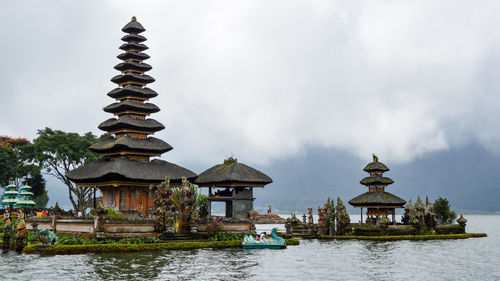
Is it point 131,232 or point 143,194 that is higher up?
point 143,194

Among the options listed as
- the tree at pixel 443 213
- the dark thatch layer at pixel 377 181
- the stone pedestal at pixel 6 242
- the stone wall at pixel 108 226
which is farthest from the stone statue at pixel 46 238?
the tree at pixel 443 213

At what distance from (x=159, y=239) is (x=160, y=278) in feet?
52.5

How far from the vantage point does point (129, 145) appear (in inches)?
2067

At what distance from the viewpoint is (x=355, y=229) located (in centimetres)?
5803

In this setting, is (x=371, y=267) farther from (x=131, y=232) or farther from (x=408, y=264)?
(x=131, y=232)

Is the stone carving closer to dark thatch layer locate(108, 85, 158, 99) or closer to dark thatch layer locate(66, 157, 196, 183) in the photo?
dark thatch layer locate(66, 157, 196, 183)

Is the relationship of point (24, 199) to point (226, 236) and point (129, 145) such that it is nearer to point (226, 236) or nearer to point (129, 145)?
point (129, 145)

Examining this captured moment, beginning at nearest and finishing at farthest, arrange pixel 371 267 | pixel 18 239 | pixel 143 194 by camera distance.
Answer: pixel 371 267 < pixel 18 239 < pixel 143 194

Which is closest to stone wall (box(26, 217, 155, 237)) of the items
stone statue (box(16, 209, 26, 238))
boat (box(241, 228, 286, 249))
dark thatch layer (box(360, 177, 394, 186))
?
stone statue (box(16, 209, 26, 238))

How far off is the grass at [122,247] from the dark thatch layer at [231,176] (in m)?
7.66

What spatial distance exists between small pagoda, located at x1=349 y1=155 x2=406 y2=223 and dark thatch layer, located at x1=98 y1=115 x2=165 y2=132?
24.5 m

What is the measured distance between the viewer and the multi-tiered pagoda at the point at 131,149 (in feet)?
166

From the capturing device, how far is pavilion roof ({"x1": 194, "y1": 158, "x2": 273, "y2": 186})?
51219 mm

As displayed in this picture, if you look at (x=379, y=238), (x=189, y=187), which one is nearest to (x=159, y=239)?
(x=189, y=187)
